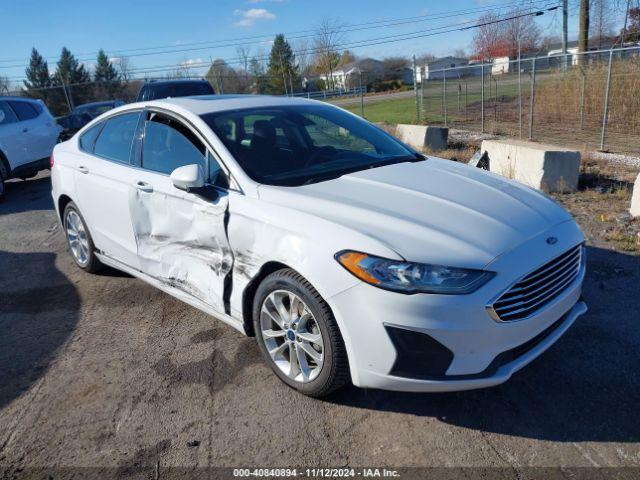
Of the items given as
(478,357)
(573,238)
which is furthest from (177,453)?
(573,238)

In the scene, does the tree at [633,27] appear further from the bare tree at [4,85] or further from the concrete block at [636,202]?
the bare tree at [4,85]

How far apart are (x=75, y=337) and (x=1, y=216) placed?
538 cm

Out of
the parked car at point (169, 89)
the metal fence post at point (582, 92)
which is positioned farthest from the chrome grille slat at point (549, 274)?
the parked car at point (169, 89)

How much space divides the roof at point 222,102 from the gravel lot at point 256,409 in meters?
1.64

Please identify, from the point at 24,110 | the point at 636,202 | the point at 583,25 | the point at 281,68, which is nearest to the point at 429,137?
the point at 636,202

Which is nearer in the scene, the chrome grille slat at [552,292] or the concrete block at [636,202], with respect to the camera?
the chrome grille slat at [552,292]

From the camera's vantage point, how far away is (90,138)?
4.96 meters

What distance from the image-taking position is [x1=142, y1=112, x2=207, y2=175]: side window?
364 centimetres

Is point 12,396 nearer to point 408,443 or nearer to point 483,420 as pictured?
point 408,443

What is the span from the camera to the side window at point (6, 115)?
965 centimetres

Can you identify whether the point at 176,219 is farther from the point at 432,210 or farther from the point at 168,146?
the point at 432,210

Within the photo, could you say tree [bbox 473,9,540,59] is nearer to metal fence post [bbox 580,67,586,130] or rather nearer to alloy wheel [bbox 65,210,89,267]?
metal fence post [bbox 580,67,586,130]

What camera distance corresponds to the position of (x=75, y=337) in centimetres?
407

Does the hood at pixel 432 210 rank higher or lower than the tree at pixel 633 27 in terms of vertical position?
lower
